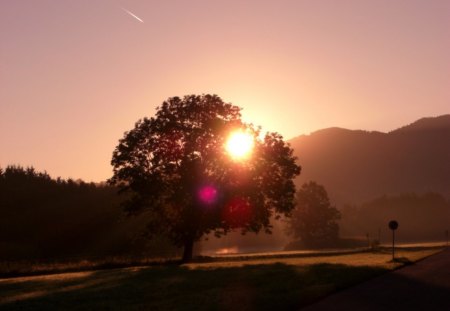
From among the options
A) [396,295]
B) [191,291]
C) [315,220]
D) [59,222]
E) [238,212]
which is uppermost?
[238,212]

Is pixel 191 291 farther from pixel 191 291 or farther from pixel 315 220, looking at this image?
pixel 315 220

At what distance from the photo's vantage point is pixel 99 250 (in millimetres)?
75250

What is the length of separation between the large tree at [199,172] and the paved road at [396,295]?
24.1 m

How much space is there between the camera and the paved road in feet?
53.6

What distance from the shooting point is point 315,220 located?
110 metres

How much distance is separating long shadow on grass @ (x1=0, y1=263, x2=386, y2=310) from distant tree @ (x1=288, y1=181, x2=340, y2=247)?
82.3 meters

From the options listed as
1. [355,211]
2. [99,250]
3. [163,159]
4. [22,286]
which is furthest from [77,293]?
[355,211]

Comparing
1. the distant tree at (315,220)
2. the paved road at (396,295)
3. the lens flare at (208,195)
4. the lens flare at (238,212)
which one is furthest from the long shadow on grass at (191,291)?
the distant tree at (315,220)

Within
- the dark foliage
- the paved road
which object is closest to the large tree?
the dark foliage

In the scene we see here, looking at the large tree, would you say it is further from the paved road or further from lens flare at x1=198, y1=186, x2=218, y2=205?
the paved road

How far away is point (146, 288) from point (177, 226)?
26690 mm

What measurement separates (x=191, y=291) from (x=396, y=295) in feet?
26.2

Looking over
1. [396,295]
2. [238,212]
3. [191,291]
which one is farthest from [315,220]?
[396,295]

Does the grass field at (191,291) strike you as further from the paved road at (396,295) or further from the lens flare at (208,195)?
the lens flare at (208,195)
